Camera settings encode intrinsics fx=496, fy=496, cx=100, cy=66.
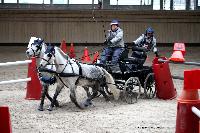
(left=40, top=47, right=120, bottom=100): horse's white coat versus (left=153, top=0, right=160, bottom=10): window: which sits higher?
(left=153, top=0, right=160, bottom=10): window

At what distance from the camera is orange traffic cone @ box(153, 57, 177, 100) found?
10.2 meters

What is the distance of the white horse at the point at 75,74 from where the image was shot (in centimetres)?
878

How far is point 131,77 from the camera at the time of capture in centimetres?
1011

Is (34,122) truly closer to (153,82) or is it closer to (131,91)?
(131,91)

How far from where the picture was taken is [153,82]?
35.2 feet

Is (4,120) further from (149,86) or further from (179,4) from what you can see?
(179,4)

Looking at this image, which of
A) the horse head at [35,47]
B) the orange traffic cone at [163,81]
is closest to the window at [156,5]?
the orange traffic cone at [163,81]

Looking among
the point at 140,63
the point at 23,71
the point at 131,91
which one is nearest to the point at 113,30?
the point at 140,63

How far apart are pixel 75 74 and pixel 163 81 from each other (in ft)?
7.12

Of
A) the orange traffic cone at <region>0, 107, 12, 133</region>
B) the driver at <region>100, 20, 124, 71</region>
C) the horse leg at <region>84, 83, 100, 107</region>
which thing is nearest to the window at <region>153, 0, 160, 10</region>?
the driver at <region>100, 20, 124, 71</region>

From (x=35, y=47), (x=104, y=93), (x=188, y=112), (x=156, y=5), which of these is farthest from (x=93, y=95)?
(x=156, y=5)

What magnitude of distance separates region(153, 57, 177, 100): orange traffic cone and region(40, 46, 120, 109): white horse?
3.39 ft

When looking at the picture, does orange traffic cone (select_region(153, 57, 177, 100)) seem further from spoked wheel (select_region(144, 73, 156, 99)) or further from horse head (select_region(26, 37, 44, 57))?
horse head (select_region(26, 37, 44, 57))

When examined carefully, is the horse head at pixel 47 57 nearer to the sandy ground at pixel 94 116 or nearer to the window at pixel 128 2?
the sandy ground at pixel 94 116
